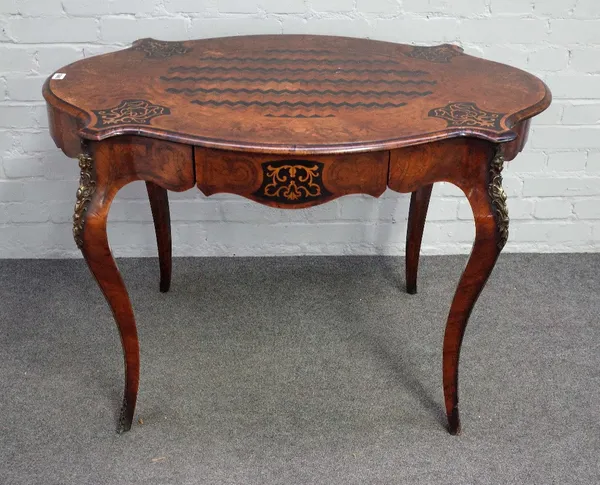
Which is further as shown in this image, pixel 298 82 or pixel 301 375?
pixel 301 375

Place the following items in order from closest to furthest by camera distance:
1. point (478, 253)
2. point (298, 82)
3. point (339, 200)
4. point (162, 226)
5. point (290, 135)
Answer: point (290, 135), point (478, 253), point (298, 82), point (162, 226), point (339, 200)

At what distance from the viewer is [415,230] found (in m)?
2.07

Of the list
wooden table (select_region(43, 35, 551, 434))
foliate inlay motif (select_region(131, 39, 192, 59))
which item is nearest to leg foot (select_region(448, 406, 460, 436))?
wooden table (select_region(43, 35, 551, 434))

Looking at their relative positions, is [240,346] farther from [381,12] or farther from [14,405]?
[381,12]

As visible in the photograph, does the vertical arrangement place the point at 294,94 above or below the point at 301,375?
above

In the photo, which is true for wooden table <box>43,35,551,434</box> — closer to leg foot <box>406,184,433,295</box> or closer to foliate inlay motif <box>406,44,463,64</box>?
foliate inlay motif <box>406,44,463,64</box>

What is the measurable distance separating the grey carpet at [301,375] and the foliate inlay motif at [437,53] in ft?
2.30

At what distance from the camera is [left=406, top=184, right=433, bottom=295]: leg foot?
2.00m

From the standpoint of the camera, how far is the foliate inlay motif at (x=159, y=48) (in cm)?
178

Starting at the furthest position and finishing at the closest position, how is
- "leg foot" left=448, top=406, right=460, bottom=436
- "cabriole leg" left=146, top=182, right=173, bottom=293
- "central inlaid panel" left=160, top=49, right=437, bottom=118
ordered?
"cabriole leg" left=146, top=182, right=173, bottom=293
"leg foot" left=448, top=406, right=460, bottom=436
"central inlaid panel" left=160, top=49, right=437, bottom=118

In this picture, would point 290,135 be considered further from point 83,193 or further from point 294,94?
point 83,193

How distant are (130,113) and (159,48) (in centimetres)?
47

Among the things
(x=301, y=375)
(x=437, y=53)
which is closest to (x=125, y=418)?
(x=301, y=375)

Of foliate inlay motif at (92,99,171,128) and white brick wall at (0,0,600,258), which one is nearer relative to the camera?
foliate inlay motif at (92,99,171,128)
